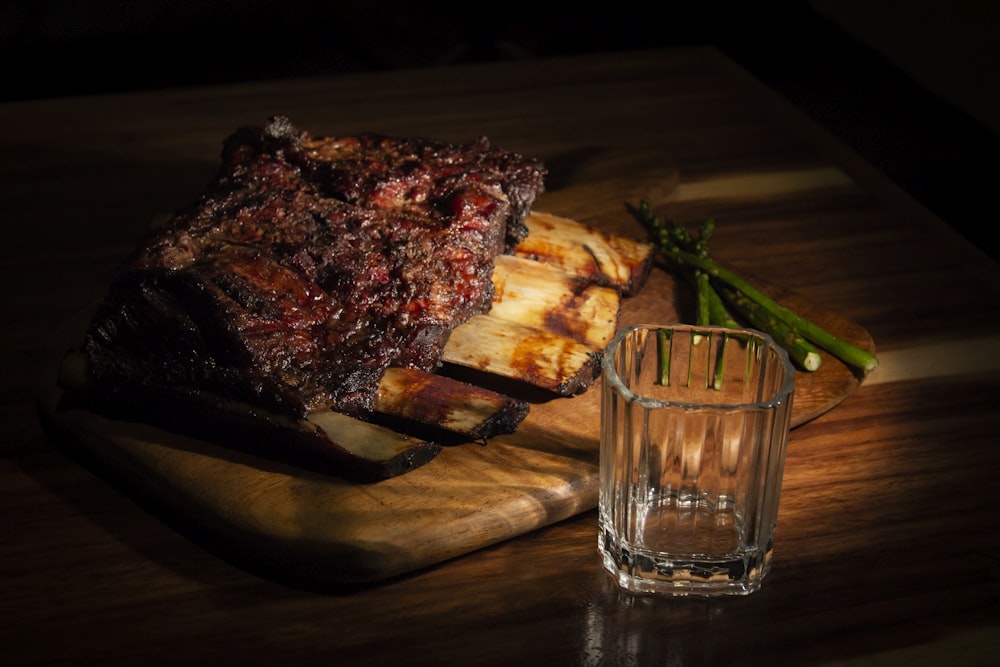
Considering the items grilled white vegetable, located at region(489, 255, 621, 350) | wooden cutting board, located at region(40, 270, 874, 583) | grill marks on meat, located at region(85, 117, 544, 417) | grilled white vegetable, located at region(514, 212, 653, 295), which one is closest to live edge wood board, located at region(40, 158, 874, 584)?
wooden cutting board, located at region(40, 270, 874, 583)

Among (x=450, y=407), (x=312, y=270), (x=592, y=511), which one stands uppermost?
(x=312, y=270)

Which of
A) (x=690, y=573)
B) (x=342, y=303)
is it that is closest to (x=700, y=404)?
(x=690, y=573)

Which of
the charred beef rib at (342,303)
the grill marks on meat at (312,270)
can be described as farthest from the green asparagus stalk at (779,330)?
the grill marks on meat at (312,270)

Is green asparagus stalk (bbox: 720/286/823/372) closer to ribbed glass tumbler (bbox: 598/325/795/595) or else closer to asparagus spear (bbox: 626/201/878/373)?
asparagus spear (bbox: 626/201/878/373)

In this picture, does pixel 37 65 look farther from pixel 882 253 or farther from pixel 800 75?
pixel 882 253

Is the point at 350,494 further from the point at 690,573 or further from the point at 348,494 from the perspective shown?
the point at 690,573

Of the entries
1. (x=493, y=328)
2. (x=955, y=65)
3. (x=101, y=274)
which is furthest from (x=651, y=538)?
(x=955, y=65)
